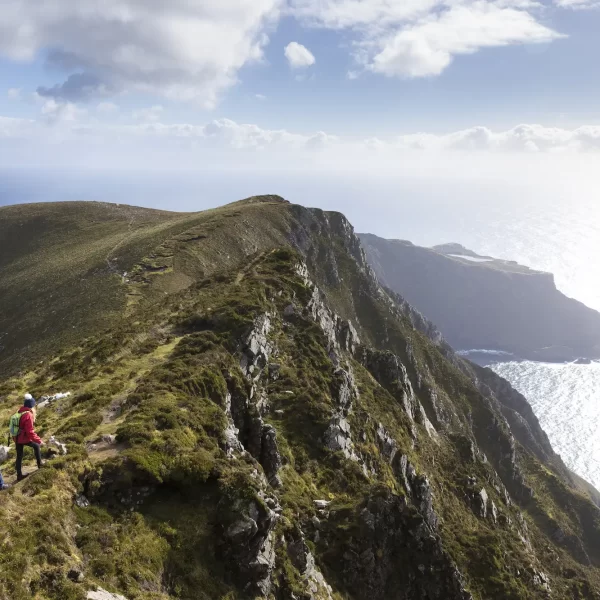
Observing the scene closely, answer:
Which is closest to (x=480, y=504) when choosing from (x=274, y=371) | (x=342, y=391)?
(x=342, y=391)

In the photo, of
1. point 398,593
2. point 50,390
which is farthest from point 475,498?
point 50,390

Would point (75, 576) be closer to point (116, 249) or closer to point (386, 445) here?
point (386, 445)

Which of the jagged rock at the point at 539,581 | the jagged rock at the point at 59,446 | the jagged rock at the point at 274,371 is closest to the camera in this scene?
the jagged rock at the point at 59,446

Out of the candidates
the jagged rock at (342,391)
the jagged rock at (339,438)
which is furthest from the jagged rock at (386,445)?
the jagged rock at (339,438)

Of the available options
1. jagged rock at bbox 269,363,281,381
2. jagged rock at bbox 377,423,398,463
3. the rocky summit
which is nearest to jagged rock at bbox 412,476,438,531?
the rocky summit

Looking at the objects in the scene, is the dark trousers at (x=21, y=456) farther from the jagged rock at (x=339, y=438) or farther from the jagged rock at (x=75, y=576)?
the jagged rock at (x=339, y=438)

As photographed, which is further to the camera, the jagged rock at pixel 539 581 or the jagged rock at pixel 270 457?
the jagged rock at pixel 539 581

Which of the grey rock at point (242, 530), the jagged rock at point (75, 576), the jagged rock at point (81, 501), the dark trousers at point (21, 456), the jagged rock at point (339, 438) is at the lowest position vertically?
the jagged rock at point (339, 438)
